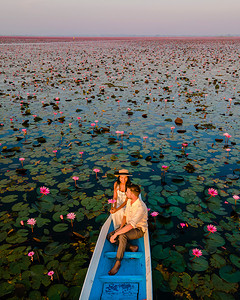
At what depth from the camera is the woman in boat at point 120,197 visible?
351 centimetres

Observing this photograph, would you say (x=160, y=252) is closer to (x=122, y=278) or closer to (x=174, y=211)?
(x=122, y=278)

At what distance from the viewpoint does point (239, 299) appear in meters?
2.68

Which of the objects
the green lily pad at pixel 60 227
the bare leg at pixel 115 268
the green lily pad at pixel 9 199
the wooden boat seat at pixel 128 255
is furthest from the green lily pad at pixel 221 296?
the green lily pad at pixel 9 199

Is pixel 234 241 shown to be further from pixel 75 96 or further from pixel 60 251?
pixel 75 96

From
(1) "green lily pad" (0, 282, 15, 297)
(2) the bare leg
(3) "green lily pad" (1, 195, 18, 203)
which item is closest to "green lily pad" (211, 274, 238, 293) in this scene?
(2) the bare leg

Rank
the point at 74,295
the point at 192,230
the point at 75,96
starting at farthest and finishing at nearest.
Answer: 1. the point at 75,96
2. the point at 192,230
3. the point at 74,295

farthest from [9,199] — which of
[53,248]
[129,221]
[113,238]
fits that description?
[129,221]

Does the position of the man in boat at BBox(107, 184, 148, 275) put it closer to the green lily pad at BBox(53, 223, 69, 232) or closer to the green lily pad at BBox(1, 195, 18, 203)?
the green lily pad at BBox(53, 223, 69, 232)

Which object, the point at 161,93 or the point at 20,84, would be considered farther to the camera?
the point at 20,84

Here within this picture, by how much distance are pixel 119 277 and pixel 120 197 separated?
1.28 m

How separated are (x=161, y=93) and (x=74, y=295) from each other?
12364 mm

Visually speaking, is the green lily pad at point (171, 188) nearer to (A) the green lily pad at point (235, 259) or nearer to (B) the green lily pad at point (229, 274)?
(A) the green lily pad at point (235, 259)

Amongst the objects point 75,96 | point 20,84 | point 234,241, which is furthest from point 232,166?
point 20,84

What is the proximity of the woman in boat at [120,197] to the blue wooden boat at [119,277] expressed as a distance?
0.44 metres
